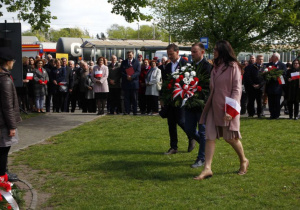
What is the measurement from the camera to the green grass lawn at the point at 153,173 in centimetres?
630

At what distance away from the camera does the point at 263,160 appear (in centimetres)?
889

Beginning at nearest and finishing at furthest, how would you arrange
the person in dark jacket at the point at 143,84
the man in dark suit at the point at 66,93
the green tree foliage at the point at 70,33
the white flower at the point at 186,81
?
the white flower at the point at 186,81, the person in dark jacket at the point at 143,84, the man in dark suit at the point at 66,93, the green tree foliage at the point at 70,33

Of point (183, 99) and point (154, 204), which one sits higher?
point (183, 99)

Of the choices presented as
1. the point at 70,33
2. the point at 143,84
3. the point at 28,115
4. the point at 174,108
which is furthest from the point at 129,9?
the point at 70,33

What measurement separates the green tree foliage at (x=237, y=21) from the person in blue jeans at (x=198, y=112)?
21618 mm

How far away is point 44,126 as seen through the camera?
47.0ft

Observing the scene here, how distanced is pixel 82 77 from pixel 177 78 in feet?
35.6

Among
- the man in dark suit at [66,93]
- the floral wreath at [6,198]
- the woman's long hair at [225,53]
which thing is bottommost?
the floral wreath at [6,198]

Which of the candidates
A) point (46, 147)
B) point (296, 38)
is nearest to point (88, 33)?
point (296, 38)

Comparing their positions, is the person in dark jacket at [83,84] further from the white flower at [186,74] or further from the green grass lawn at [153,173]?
the white flower at [186,74]

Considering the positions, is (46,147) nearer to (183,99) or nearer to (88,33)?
(183,99)

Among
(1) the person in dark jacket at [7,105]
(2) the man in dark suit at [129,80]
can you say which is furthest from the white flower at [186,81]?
(2) the man in dark suit at [129,80]

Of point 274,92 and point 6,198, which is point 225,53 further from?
point 274,92

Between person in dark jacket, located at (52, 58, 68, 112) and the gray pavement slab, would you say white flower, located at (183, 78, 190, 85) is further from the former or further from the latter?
person in dark jacket, located at (52, 58, 68, 112)
